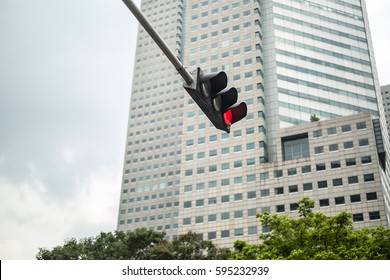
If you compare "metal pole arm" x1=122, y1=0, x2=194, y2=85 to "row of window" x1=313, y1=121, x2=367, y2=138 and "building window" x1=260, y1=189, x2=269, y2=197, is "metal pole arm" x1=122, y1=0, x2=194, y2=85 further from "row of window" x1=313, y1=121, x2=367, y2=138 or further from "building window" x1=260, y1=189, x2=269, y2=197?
"row of window" x1=313, y1=121, x2=367, y2=138

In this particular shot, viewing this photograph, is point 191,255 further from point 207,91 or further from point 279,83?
point 279,83

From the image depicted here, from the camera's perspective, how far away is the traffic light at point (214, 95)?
516 centimetres

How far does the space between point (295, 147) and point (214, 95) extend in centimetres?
7193

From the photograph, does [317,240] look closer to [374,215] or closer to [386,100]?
[374,215]

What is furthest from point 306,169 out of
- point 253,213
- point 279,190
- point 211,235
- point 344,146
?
point 211,235

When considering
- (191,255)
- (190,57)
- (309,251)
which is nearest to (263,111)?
(190,57)

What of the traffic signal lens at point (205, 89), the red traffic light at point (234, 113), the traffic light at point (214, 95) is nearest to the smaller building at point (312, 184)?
the red traffic light at point (234, 113)

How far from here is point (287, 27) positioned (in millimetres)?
90000

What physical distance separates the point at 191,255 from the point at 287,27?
2418 inches

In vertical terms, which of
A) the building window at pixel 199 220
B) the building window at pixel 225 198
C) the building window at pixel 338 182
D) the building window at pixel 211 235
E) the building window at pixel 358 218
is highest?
the building window at pixel 338 182

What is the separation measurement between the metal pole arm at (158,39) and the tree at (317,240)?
68.9 ft

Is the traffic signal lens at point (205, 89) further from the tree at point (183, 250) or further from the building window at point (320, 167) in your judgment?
the building window at point (320, 167)

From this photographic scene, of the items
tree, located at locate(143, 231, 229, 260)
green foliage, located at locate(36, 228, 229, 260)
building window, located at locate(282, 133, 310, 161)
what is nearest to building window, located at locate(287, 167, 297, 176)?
building window, located at locate(282, 133, 310, 161)

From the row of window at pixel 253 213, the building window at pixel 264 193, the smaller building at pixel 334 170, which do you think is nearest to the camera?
the row of window at pixel 253 213
